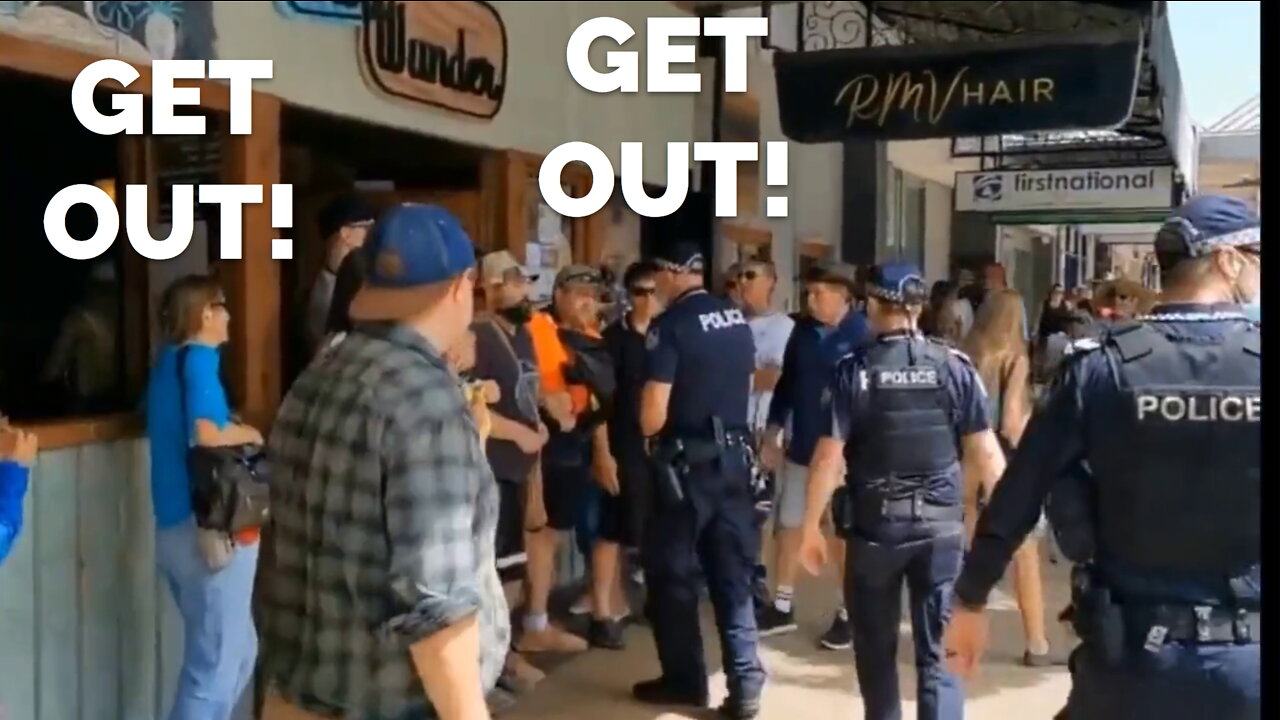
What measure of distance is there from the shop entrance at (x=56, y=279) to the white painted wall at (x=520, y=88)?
499 millimetres

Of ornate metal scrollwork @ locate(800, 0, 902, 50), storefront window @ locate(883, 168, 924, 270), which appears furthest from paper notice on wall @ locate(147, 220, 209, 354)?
storefront window @ locate(883, 168, 924, 270)

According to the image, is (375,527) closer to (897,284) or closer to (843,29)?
(897,284)

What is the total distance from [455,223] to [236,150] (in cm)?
228

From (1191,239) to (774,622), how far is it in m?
3.40

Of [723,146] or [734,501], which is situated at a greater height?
[723,146]

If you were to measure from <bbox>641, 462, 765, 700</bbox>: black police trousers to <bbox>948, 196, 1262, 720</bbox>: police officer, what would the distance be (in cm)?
187

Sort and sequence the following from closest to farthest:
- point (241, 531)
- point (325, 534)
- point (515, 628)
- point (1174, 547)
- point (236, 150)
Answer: point (325, 534), point (1174, 547), point (241, 531), point (236, 150), point (515, 628)

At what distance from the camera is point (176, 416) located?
337 centimetres

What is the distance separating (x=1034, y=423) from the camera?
2.31 metres

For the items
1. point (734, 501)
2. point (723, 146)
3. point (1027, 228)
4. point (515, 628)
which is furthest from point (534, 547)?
point (1027, 228)

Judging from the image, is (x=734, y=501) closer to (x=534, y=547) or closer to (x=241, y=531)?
(x=534, y=547)

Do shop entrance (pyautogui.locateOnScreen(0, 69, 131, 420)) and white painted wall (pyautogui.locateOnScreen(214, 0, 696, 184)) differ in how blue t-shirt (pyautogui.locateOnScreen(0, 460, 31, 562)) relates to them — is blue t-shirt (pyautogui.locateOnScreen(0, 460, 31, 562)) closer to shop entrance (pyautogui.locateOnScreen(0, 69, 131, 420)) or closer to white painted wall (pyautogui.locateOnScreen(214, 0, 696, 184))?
shop entrance (pyautogui.locateOnScreen(0, 69, 131, 420))

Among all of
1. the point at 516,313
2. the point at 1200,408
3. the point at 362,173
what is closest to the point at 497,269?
the point at 516,313

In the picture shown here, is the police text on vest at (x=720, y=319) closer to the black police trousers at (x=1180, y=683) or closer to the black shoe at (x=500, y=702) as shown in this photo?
the black shoe at (x=500, y=702)
